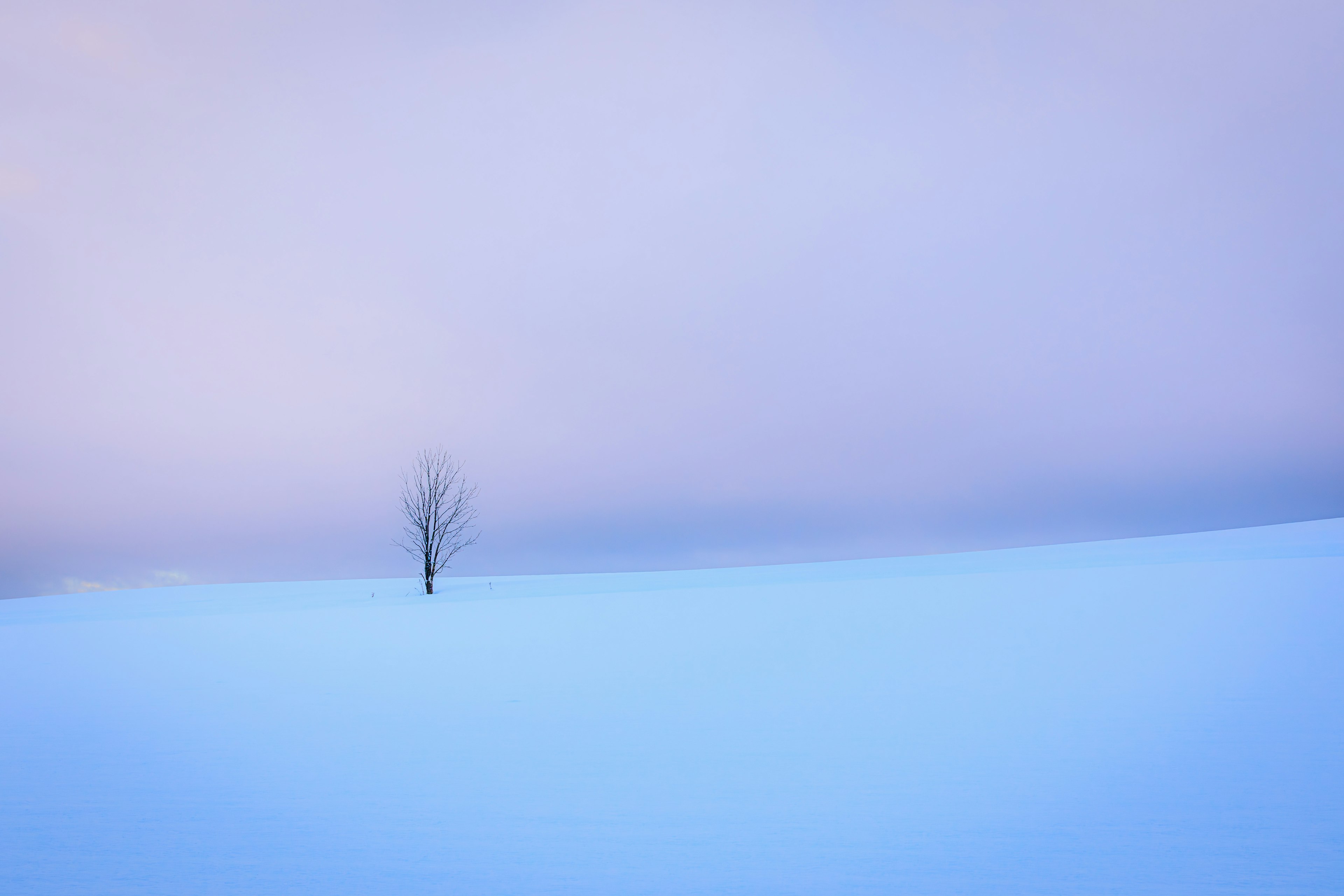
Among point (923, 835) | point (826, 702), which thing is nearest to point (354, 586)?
point (826, 702)

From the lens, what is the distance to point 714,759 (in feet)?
13.7

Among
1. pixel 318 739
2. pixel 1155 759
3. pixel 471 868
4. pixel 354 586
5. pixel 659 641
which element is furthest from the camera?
pixel 354 586

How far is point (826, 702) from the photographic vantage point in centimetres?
534

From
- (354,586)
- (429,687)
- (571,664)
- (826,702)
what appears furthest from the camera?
(354,586)

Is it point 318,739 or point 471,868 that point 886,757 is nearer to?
point 471,868

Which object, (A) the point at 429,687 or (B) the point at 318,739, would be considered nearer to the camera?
(B) the point at 318,739

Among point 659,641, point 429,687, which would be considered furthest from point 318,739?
point 659,641

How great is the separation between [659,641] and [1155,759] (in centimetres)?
565

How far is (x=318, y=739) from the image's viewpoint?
4793 mm

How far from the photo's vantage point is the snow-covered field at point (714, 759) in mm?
2904

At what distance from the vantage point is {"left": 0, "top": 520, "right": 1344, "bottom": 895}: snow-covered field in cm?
290

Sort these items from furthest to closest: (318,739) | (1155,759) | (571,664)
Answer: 1. (571,664)
2. (318,739)
3. (1155,759)

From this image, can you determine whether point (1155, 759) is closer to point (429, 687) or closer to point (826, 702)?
point (826, 702)

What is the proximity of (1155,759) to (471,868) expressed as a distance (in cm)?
390
